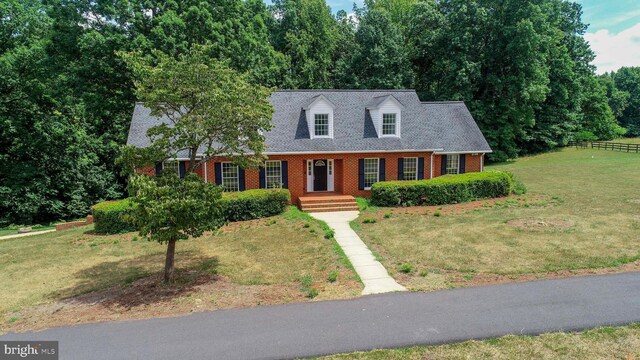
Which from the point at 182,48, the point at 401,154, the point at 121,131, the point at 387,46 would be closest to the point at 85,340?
the point at 401,154

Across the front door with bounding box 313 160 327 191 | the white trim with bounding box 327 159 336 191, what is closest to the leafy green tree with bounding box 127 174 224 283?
the front door with bounding box 313 160 327 191

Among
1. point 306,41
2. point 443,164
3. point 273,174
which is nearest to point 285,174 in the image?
point 273,174

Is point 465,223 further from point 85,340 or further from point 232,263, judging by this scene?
point 85,340

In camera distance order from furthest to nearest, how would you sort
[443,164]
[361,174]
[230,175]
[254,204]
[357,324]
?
[443,164] → [361,174] → [230,175] → [254,204] → [357,324]

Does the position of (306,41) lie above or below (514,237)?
above

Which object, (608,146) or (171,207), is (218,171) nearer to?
(171,207)

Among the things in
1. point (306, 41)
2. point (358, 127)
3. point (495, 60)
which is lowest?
point (358, 127)

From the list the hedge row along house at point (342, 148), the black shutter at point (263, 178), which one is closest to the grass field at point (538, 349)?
the hedge row along house at point (342, 148)

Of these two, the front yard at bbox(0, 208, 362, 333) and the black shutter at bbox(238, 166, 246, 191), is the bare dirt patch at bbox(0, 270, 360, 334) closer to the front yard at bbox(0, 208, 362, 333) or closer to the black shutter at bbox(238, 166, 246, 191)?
the front yard at bbox(0, 208, 362, 333)
